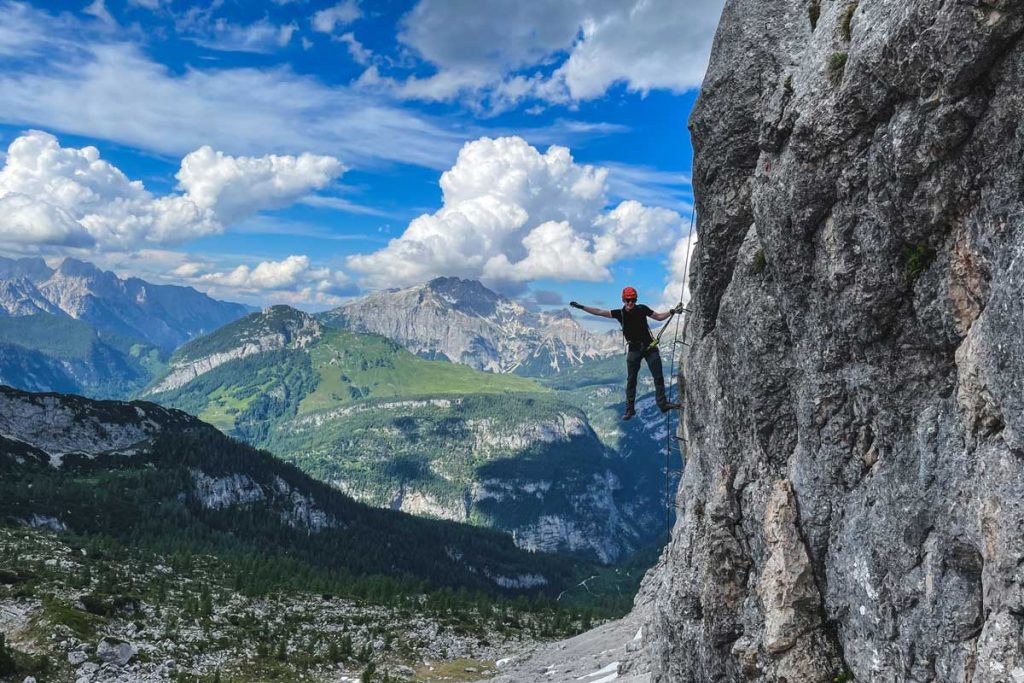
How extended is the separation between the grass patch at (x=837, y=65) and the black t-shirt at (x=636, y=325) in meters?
10.0

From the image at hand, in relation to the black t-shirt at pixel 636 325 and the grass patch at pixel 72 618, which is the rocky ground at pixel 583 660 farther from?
the grass patch at pixel 72 618

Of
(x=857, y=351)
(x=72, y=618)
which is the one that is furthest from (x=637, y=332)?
(x=72, y=618)

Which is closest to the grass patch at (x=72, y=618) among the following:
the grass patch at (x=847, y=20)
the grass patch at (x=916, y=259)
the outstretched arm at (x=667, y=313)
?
the outstretched arm at (x=667, y=313)

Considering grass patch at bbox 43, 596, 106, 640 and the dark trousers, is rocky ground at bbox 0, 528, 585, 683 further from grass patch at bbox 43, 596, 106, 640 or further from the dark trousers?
the dark trousers

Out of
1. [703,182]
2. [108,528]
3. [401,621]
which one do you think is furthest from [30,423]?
[703,182]

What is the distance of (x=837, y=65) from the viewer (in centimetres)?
1587

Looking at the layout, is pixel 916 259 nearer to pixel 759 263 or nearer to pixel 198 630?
pixel 759 263

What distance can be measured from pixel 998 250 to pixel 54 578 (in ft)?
284

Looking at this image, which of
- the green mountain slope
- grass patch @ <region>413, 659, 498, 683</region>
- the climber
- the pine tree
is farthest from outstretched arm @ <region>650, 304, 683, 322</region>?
the green mountain slope

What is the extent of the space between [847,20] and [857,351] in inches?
343

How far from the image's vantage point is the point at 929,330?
46.7 feet

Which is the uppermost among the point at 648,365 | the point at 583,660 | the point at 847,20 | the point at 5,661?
the point at 847,20

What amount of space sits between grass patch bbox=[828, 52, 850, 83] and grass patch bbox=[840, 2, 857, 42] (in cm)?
54

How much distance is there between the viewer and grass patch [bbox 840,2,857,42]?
16094 millimetres
